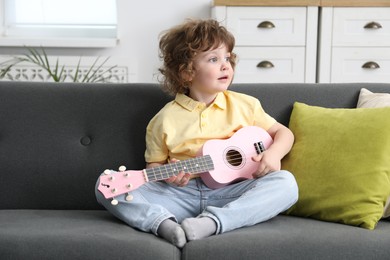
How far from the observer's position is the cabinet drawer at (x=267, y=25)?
11.2 ft

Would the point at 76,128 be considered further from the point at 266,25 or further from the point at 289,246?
the point at 266,25

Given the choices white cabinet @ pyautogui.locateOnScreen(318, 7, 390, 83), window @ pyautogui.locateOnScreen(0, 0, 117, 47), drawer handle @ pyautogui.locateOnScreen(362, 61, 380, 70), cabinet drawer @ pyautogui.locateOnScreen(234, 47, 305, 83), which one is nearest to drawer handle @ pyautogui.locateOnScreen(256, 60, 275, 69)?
cabinet drawer @ pyautogui.locateOnScreen(234, 47, 305, 83)

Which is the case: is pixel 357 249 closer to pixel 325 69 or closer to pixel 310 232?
pixel 310 232

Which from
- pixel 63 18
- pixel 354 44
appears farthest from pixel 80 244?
pixel 63 18

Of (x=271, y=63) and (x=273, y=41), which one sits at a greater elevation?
(x=273, y=41)

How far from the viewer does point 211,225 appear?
1.58m

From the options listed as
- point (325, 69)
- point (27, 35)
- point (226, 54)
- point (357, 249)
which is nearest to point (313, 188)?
point (357, 249)

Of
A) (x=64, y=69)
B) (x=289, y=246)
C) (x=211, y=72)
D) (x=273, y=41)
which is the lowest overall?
(x=64, y=69)

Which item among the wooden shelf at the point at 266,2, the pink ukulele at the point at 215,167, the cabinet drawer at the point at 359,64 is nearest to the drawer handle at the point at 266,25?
the wooden shelf at the point at 266,2

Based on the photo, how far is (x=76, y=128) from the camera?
2.03 m

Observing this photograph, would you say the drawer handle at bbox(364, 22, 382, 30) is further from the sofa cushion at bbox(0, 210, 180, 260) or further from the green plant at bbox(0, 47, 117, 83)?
the sofa cushion at bbox(0, 210, 180, 260)

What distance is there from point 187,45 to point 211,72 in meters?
0.13

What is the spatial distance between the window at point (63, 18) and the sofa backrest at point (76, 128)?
1.98 m

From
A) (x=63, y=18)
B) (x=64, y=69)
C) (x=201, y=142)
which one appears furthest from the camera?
(x=63, y=18)
